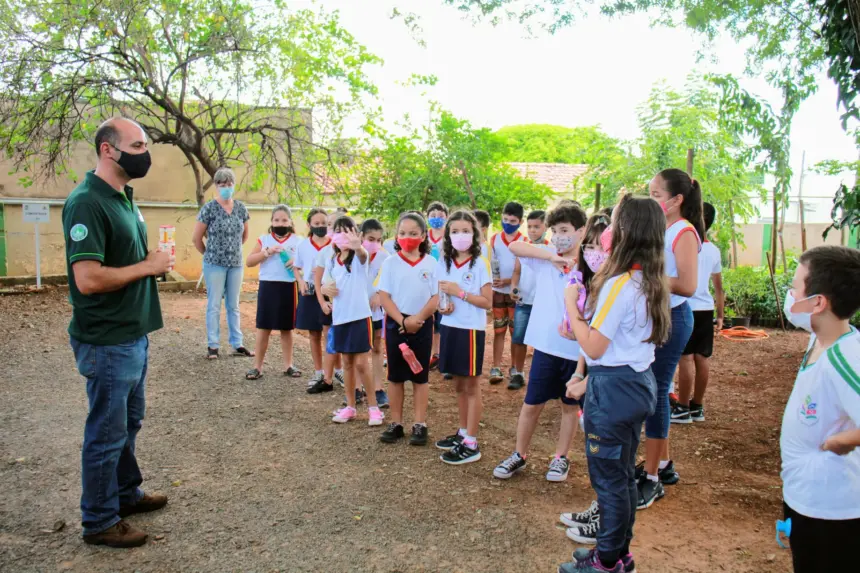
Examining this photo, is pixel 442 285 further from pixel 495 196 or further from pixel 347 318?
pixel 495 196

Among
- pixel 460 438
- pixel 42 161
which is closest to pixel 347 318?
pixel 460 438

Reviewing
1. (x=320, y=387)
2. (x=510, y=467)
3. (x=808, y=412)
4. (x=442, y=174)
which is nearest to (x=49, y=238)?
(x=442, y=174)

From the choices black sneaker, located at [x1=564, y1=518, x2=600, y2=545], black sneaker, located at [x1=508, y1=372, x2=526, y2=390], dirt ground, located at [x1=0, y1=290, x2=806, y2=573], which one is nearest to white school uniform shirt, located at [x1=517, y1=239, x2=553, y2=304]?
black sneaker, located at [x1=508, y1=372, x2=526, y2=390]

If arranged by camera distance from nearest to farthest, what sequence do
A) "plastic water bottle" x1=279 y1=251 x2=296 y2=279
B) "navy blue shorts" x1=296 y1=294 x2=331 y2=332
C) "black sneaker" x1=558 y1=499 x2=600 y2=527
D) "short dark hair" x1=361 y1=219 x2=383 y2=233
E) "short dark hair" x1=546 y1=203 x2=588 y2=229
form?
"black sneaker" x1=558 y1=499 x2=600 y2=527 → "short dark hair" x1=546 y1=203 x2=588 y2=229 → "short dark hair" x1=361 y1=219 x2=383 y2=233 → "navy blue shorts" x1=296 y1=294 x2=331 y2=332 → "plastic water bottle" x1=279 y1=251 x2=296 y2=279

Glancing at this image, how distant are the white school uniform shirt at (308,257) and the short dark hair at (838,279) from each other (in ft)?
15.2

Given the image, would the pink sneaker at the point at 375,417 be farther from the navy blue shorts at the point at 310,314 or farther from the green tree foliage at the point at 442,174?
the green tree foliage at the point at 442,174

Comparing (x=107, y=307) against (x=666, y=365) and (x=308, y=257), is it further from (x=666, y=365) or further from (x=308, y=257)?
(x=308, y=257)

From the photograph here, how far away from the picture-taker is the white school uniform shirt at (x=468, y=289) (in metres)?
4.84

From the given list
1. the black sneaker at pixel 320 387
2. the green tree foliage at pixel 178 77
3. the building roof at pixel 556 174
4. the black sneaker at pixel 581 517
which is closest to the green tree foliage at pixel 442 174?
the green tree foliage at pixel 178 77

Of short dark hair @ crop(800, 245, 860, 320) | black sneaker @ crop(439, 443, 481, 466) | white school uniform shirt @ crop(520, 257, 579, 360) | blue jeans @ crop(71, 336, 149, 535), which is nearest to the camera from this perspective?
short dark hair @ crop(800, 245, 860, 320)

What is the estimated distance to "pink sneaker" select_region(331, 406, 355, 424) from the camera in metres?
5.64

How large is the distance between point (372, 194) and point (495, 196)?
2873mm

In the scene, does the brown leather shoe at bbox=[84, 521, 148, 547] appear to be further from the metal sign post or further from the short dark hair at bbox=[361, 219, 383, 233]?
the metal sign post

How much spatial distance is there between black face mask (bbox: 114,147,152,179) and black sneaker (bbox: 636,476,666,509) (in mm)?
3460
